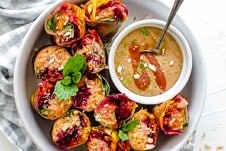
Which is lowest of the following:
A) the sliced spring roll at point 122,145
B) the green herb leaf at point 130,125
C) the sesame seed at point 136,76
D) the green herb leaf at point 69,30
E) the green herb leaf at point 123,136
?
the sliced spring roll at point 122,145

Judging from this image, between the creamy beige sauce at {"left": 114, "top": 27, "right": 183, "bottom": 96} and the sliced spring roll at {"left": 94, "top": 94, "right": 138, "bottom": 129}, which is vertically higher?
the creamy beige sauce at {"left": 114, "top": 27, "right": 183, "bottom": 96}

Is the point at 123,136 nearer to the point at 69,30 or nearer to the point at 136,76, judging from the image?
the point at 136,76

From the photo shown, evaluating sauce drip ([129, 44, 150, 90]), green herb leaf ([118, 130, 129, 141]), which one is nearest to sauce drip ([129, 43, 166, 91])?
sauce drip ([129, 44, 150, 90])

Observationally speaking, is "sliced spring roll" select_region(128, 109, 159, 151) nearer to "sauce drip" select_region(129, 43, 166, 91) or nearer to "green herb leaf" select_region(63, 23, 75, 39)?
"sauce drip" select_region(129, 43, 166, 91)

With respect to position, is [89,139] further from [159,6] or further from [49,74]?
[159,6]

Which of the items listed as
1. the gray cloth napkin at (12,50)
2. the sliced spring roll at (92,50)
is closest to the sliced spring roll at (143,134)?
the sliced spring roll at (92,50)

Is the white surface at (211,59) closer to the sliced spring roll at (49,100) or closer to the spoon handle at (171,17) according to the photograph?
the spoon handle at (171,17)
